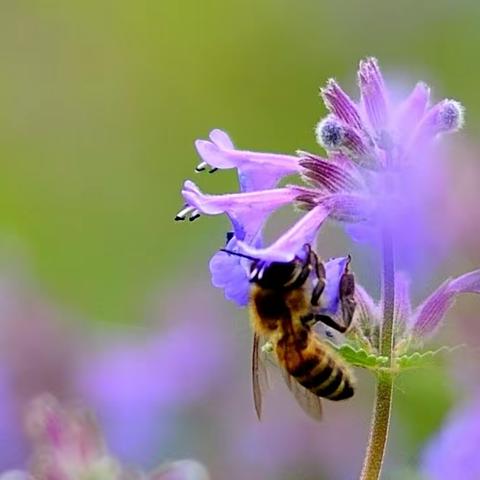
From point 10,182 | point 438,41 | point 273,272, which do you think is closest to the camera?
point 273,272

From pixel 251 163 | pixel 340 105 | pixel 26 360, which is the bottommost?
pixel 26 360

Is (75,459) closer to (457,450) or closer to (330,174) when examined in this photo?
(330,174)

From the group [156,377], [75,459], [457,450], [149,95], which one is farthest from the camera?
[149,95]

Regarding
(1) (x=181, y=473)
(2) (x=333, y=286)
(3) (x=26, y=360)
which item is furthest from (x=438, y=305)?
(3) (x=26, y=360)

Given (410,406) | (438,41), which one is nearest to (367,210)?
(410,406)

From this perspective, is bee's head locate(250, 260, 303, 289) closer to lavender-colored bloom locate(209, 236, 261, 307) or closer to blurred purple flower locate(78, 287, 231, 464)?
lavender-colored bloom locate(209, 236, 261, 307)

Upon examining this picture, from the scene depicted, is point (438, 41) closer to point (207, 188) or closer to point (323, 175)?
point (207, 188)

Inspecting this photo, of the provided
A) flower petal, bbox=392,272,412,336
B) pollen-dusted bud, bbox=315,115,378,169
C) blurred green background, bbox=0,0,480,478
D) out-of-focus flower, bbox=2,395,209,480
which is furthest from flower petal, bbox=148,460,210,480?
blurred green background, bbox=0,0,480,478
